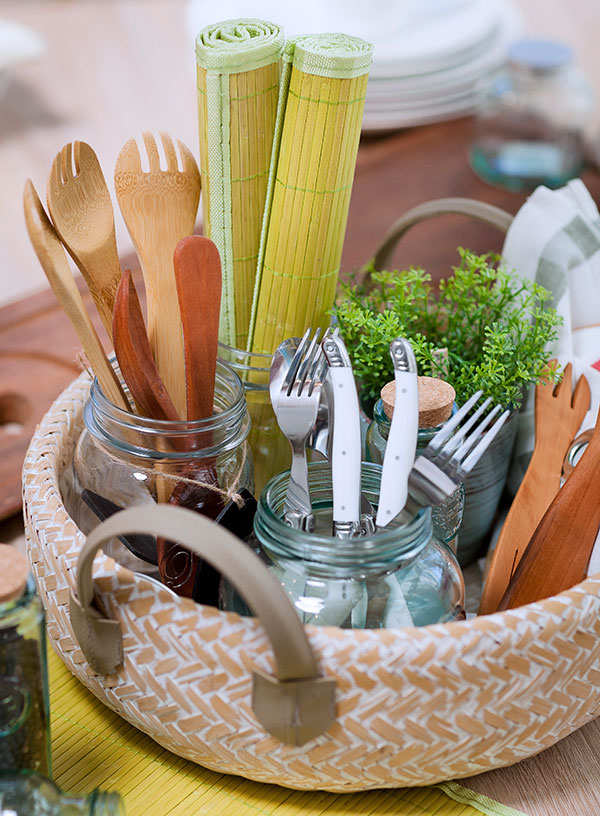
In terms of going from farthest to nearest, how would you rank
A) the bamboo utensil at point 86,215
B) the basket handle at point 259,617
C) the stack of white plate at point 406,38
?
the stack of white plate at point 406,38
the bamboo utensil at point 86,215
the basket handle at point 259,617

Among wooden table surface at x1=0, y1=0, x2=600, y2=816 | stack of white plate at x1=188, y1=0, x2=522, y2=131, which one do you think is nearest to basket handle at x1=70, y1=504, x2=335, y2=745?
wooden table surface at x1=0, y1=0, x2=600, y2=816

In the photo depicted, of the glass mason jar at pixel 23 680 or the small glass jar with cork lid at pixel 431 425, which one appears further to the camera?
the small glass jar with cork lid at pixel 431 425

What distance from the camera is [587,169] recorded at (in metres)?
1.03

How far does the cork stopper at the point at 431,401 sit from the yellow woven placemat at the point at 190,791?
0.17 meters

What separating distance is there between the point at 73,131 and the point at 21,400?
0.56m

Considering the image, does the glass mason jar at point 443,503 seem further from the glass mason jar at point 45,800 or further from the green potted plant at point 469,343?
the glass mason jar at point 45,800

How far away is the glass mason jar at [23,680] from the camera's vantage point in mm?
333

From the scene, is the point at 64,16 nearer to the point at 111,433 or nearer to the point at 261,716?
the point at 111,433

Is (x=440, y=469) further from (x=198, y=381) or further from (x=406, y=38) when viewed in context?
(x=406, y=38)

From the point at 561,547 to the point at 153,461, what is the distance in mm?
196

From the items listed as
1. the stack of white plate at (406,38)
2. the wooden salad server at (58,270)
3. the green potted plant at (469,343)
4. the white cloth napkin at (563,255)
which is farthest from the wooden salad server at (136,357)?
the stack of white plate at (406,38)

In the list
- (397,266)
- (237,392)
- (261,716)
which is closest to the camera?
(261,716)

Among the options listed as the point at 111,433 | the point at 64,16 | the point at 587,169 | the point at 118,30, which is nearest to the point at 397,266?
the point at 587,169

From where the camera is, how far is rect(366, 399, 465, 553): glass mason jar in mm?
470
